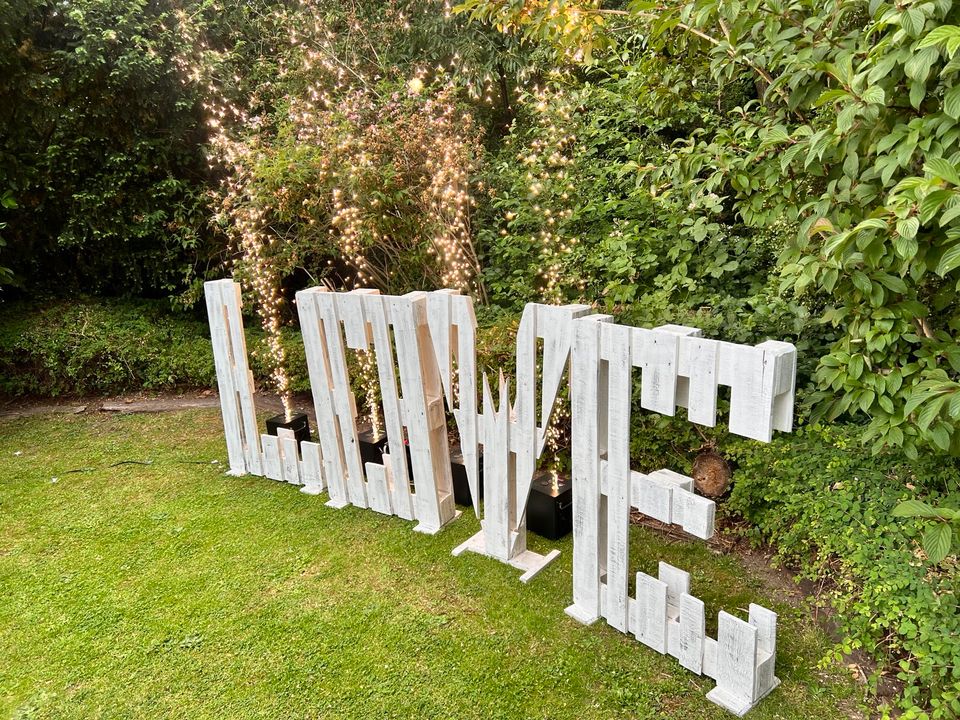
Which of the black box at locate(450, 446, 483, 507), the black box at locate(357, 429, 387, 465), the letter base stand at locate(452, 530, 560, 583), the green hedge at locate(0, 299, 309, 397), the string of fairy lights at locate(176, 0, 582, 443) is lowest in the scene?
the letter base stand at locate(452, 530, 560, 583)

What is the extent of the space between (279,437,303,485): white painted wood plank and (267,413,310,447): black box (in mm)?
192

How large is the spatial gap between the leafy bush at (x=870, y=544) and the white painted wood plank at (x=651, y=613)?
629 mm

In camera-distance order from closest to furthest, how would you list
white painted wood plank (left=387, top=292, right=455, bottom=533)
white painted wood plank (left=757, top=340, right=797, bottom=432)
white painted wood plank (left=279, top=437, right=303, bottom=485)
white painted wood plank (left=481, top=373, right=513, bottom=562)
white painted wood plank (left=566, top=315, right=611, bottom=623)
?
1. white painted wood plank (left=757, top=340, right=797, bottom=432)
2. white painted wood plank (left=566, top=315, right=611, bottom=623)
3. white painted wood plank (left=481, top=373, right=513, bottom=562)
4. white painted wood plank (left=387, top=292, right=455, bottom=533)
5. white painted wood plank (left=279, top=437, right=303, bottom=485)

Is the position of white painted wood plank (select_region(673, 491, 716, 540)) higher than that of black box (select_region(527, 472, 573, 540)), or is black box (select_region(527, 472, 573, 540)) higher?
white painted wood plank (select_region(673, 491, 716, 540))

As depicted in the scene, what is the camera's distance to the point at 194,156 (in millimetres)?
7137

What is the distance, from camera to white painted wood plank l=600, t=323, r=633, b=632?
2.44m

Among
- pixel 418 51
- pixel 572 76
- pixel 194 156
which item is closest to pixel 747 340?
pixel 572 76

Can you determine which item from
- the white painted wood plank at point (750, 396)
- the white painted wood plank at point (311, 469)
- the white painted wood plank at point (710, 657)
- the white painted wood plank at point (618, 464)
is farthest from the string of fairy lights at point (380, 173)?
the white painted wood plank at point (710, 657)

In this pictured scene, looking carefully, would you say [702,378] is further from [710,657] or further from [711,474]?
[711,474]

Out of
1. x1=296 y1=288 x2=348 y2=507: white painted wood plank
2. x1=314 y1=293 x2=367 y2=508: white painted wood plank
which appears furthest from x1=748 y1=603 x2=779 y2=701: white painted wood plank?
x1=296 y1=288 x2=348 y2=507: white painted wood plank

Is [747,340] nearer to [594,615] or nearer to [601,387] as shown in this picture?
[601,387]

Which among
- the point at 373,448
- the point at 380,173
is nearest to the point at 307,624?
the point at 373,448

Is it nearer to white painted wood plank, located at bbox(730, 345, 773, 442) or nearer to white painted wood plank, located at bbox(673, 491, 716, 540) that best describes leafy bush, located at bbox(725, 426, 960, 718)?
white painted wood plank, located at bbox(673, 491, 716, 540)

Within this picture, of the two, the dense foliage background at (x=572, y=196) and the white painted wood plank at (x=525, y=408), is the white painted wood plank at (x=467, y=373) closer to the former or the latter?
the white painted wood plank at (x=525, y=408)
